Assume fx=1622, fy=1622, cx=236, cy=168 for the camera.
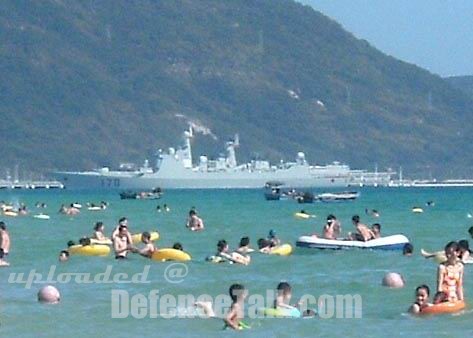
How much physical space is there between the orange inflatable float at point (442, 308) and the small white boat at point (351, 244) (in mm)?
12340

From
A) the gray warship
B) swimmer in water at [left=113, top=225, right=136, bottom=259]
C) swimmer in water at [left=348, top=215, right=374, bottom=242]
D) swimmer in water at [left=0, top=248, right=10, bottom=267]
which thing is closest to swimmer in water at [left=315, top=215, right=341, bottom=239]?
swimmer in water at [left=348, top=215, right=374, bottom=242]

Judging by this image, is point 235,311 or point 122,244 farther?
point 122,244

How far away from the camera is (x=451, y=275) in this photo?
23.0 metres

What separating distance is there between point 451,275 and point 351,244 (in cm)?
1290

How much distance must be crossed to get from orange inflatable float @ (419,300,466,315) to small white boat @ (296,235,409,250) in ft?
40.5

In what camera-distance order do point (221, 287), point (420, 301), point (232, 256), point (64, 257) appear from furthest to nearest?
point (64, 257)
point (232, 256)
point (221, 287)
point (420, 301)

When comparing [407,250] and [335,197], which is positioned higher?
[335,197]

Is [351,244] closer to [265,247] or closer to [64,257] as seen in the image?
[265,247]

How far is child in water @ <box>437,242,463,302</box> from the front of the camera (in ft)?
75.2

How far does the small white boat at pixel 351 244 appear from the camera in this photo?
35969 mm

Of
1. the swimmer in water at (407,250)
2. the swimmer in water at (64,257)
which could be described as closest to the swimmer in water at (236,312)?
the swimmer in water at (64,257)

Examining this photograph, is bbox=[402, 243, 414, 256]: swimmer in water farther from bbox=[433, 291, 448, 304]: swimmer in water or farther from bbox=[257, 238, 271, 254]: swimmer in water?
bbox=[433, 291, 448, 304]: swimmer in water

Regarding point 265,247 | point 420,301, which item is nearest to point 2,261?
point 265,247

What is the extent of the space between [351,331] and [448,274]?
1.70m
